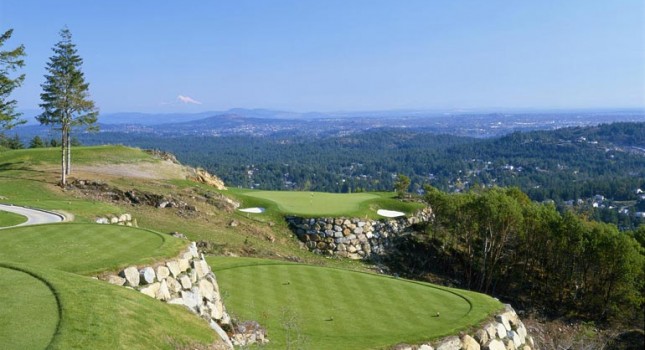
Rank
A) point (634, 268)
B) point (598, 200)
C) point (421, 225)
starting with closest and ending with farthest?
point (634, 268) < point (421, 225) < point (598, 200)

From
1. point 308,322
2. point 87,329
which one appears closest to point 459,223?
point 308,322

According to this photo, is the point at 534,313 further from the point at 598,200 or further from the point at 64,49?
the point at 598,200

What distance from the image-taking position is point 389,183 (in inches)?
6845

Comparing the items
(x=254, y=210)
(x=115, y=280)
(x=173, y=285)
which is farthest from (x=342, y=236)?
(x=115, y=280)

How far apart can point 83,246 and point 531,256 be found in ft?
88.7

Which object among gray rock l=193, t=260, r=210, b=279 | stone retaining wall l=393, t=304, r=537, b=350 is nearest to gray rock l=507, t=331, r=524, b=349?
stone retaining wall l=393, t=304, r=537, b=350

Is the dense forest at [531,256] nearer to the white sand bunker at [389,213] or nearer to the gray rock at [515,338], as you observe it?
the white sand bunker at [389,213]

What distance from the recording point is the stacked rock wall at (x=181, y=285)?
11.6 meters

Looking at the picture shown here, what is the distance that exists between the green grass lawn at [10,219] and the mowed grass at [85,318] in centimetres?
950

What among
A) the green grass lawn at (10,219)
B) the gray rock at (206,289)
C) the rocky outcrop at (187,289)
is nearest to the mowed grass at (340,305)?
the rocky outcrop at (187,289)

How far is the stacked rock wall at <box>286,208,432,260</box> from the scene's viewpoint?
33.0 meters

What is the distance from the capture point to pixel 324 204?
3769 centimetres

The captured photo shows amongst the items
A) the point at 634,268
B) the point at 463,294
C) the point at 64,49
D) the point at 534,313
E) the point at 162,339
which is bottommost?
the point at 534,313

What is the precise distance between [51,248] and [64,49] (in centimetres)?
2340
